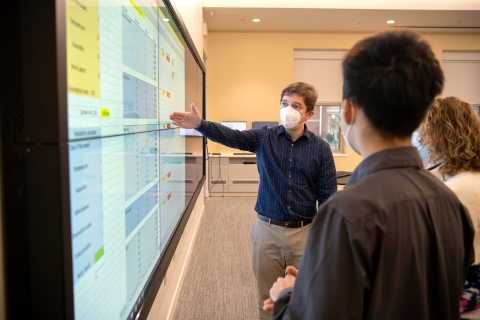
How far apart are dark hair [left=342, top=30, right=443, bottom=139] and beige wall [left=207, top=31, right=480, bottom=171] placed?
5445mm

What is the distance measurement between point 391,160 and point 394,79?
17 centimetres

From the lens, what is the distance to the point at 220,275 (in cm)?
280

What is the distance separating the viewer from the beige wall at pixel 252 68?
20.1 feet

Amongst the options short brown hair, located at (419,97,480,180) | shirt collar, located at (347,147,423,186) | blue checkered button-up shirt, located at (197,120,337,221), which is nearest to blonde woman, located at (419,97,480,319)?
short brown hair, located at (419,97,480,180)

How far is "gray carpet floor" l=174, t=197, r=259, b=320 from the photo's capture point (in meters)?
2.28

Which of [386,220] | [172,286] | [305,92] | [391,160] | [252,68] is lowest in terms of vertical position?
[172,286]

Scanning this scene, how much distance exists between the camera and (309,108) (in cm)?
182

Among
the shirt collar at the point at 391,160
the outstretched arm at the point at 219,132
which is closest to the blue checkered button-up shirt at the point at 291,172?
the outstretched arm at the point at 219,132

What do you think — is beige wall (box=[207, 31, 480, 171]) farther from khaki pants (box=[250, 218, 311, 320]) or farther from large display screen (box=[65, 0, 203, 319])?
large display screen (box=[65, 0, 203, 319])

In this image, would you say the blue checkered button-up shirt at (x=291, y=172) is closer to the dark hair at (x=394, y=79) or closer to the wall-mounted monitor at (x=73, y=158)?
the wall-mounted monitor at (x=73, y=158)

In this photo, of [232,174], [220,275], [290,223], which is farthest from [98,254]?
[232,174]

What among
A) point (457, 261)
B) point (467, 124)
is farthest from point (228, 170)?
point (457, 261)

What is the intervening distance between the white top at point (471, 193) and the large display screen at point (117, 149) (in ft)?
3.69

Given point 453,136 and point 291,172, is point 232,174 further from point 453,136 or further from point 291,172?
point 453,136
